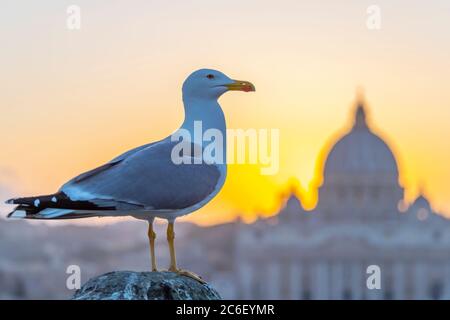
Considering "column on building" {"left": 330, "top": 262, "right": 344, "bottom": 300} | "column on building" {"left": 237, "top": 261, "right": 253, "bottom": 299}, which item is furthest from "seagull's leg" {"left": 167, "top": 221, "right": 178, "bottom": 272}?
"column on building" {"left": 237, "top": 261, "right": 253, "bottom": 299}

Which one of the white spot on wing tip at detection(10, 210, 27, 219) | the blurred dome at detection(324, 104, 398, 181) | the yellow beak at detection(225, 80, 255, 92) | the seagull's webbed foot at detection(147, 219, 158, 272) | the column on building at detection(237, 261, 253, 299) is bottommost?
the column on building at detection(237, 261, 253, 299)

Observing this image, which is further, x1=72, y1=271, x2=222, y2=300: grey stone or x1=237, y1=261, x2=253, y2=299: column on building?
x1=237, y1=261, x2=253, y2=299: column on building

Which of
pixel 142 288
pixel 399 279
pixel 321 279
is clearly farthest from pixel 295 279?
pixel 142 288

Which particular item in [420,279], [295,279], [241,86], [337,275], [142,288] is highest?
[241,86]

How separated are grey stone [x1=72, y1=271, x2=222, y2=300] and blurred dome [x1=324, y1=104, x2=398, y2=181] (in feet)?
422

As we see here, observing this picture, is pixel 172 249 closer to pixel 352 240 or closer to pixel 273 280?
pixel 352 240

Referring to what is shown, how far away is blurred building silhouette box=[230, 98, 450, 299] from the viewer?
4719 inches

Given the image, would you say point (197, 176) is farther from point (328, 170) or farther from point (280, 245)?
point (328, 170)

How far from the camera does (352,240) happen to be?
119 meters

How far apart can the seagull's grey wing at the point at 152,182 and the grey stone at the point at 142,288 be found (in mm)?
581

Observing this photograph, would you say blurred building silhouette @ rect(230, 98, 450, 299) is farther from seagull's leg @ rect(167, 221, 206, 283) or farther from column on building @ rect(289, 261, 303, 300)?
seagull's leg @ rect(167, 221, 206, 283)

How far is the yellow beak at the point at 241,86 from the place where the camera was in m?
10.6

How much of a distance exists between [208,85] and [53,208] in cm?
132
